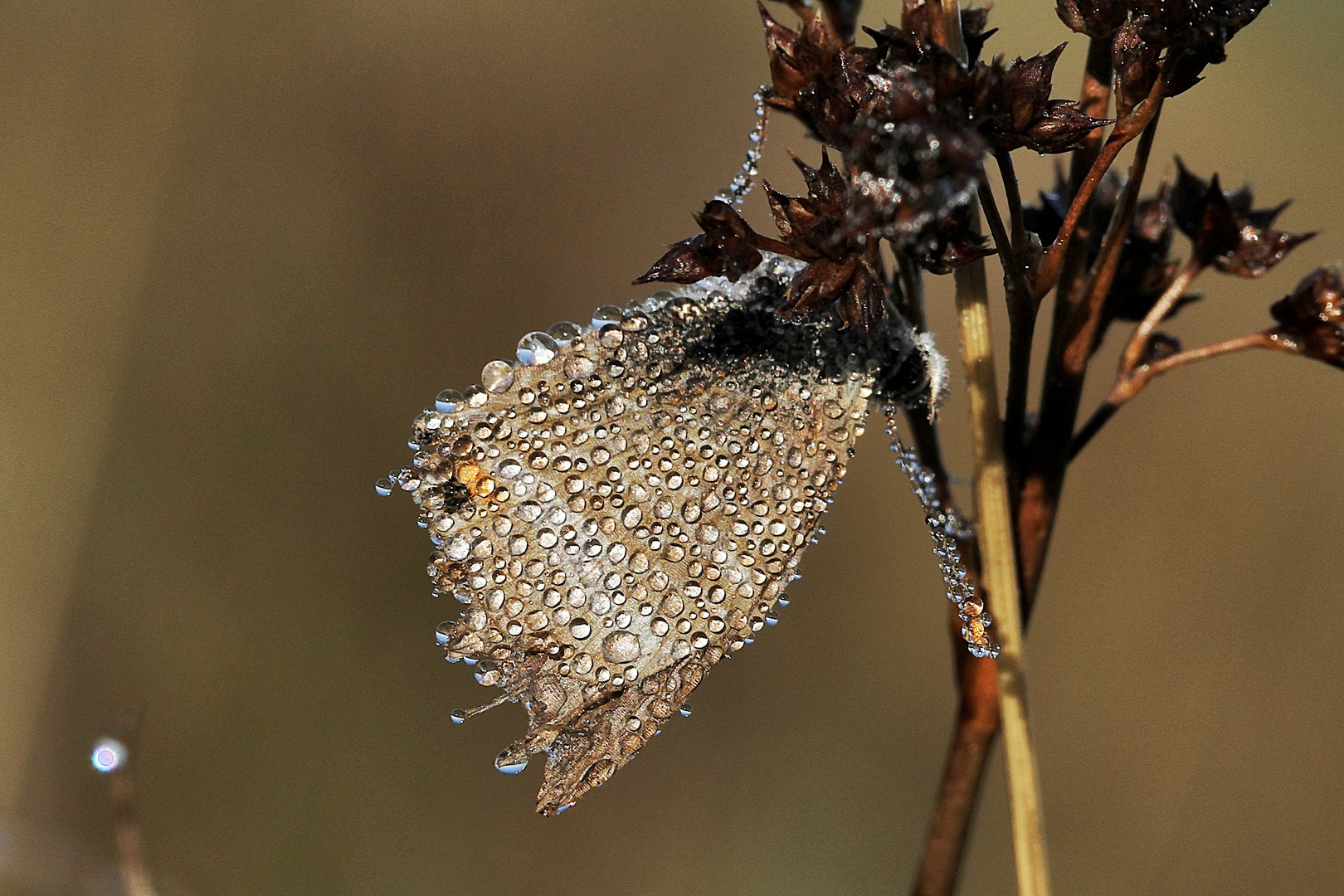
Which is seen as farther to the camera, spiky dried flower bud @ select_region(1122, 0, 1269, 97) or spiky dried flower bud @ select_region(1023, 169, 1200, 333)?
spiky dried flower bud @ select_region(1023, 169, 1200, 333)

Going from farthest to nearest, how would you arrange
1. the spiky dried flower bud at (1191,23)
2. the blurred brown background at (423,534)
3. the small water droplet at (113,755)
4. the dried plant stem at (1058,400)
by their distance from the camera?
the blurred brown background at (423,534) → the small water droplet at (113,755) → the dried plant stem at (1058,400) → the spiky dried flower bud at (1191,23)

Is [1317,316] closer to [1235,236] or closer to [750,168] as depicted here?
[1235,236]

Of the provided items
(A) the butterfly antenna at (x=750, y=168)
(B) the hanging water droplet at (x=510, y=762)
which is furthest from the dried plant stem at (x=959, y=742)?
(B) the hanging water droplet at (x=510, y=762)

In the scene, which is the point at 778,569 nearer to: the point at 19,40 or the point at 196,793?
the point at 196,793

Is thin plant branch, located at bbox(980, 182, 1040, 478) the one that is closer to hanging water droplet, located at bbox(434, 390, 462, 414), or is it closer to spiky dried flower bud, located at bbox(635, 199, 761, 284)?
spiky dried flower bud, located at bbox(635, 199, 761, 284)

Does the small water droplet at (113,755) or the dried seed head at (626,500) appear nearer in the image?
the dried seed head at (626,500)

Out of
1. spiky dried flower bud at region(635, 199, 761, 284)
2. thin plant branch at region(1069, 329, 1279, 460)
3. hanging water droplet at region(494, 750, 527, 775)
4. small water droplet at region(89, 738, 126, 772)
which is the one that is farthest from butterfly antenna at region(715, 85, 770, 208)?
small water droplet at region(89, 738, 126, 772)

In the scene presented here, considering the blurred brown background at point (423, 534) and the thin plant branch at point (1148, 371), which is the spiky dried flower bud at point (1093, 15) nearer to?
the thin plant branch at point (1148, 371)
